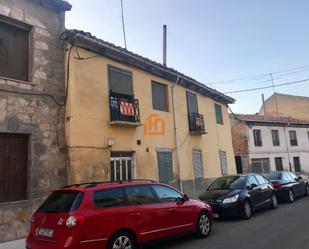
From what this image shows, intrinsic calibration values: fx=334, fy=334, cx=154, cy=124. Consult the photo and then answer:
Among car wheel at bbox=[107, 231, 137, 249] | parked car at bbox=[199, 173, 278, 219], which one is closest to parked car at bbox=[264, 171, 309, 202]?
parked car at bbox=[199, 173, 278, 219]

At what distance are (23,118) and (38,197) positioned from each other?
2.16 m

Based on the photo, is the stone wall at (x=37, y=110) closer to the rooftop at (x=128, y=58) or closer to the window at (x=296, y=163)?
the rooftop at (x=128, y=58)

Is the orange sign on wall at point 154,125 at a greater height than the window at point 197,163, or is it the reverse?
the orange sign on wall at point 154,125

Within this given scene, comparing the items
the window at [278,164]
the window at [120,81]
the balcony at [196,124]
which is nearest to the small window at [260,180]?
the balcony at [196,124]

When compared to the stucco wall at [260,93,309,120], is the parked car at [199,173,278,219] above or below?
below

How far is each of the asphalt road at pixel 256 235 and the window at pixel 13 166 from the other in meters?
3.95

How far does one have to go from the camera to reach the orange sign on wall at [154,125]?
13.0 meters

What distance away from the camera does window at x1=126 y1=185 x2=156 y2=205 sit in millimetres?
6602

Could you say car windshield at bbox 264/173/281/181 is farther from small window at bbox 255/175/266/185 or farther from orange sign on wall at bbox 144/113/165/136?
orange sign on wall at bbox 144/113/165/136

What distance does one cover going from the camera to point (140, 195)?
682cm

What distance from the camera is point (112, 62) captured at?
11820 millimetres

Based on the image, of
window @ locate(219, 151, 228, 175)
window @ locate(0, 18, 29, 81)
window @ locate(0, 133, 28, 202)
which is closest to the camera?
window @ locate(0, 133, 28, 202)

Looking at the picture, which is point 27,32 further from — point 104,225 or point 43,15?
point 104,225

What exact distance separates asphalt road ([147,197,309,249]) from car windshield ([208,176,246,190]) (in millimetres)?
1082
